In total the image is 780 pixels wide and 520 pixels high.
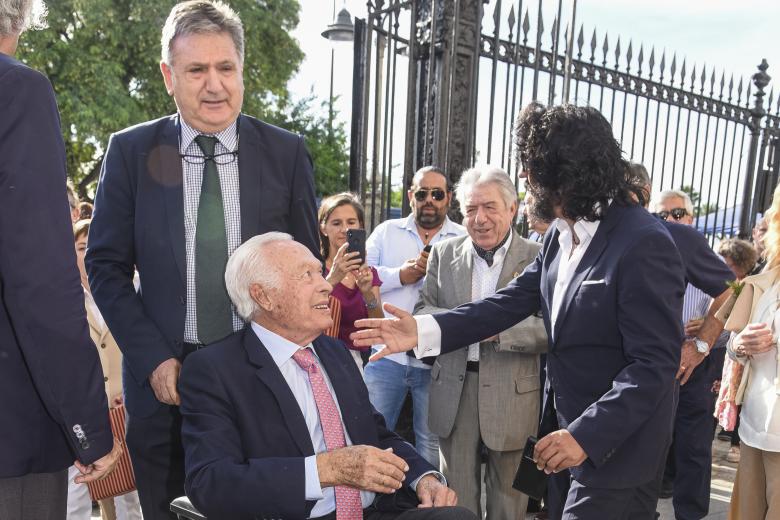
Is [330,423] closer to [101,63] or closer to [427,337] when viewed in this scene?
[427,337]

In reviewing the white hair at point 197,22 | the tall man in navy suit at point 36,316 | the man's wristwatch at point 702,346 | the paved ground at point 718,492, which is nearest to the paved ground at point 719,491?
the paved ground at point 718,492

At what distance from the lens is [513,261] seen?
3.39m

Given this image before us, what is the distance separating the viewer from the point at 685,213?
4.68 metres

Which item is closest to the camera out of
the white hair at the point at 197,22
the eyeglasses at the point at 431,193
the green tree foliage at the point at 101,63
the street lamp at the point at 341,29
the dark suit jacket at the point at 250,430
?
the dark suit jacket at the point at 250,430

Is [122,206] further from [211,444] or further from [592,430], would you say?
[592,430]

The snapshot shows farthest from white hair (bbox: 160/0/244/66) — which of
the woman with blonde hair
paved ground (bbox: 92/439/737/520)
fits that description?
paved ground (bbox: 92/439/737/520)

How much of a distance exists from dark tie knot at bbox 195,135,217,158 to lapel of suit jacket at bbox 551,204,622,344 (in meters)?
1.22

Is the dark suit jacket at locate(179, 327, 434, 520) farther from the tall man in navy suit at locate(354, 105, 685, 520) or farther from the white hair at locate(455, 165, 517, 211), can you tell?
the white hair at locate(455, 165, 517, 211)

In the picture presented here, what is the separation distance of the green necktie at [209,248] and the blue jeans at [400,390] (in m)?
1.93

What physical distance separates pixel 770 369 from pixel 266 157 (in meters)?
2.36

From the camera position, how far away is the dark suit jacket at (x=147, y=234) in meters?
2.12

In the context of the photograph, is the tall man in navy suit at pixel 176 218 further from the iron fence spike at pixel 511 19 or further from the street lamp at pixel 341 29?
the street lamp at pixel 341 29

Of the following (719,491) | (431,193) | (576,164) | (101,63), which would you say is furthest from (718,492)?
(101,63)

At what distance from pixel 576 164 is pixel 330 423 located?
43.9 inches
